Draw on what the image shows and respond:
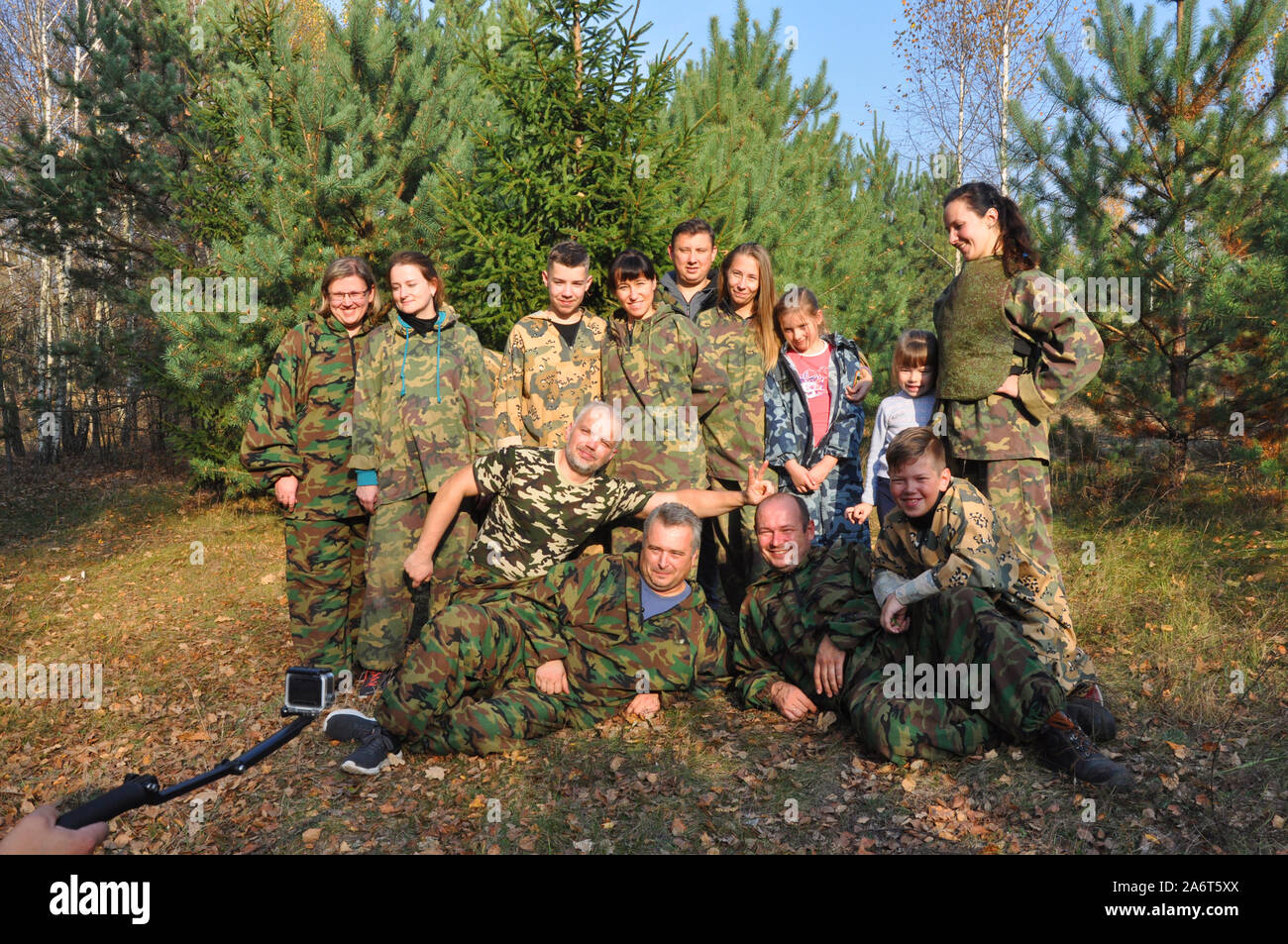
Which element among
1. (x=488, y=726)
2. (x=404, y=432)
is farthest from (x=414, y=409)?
(x=488, y=726)

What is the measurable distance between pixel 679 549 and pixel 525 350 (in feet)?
5.47

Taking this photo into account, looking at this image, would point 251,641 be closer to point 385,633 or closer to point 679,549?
point 385,633

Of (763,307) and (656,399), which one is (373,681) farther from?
(763,307)

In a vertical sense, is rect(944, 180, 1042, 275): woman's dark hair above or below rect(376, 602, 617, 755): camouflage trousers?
above

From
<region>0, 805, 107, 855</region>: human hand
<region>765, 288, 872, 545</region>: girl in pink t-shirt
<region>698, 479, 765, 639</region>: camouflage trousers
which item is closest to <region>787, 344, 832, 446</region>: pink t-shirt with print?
<region>765, 288, 872, 545</region>: girl in pink t-shirt

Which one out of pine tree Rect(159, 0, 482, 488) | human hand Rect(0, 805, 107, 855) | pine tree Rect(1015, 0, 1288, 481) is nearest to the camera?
human hand Rect(0, 805, 107, 855)

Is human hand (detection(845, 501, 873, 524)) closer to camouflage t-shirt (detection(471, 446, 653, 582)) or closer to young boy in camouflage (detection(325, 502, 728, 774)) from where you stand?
young boy in camouflage (detection(325, 502, 728, 774))

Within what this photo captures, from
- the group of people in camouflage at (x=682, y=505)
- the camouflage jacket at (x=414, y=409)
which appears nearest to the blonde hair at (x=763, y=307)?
the group of people in camouflage at (x=682, y=505)

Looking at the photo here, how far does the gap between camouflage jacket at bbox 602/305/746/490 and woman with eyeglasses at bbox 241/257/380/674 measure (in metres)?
1.48

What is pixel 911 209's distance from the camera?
1480 centimetres

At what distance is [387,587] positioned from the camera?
4.55 meters

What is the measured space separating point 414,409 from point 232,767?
1.97m

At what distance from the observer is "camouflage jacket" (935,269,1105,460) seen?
13.2ft

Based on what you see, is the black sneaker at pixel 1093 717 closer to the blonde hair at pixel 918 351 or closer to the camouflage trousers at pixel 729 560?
the camouflage trousers at pixel 729 560
